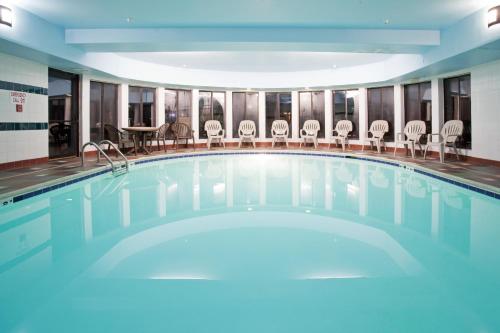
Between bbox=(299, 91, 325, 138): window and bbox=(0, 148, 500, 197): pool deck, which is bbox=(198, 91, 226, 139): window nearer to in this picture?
bbox=(299, 91, 325, 138): window

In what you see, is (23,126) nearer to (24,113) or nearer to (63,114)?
(24,113)

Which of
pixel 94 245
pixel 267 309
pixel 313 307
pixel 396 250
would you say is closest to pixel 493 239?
pixel 396 250

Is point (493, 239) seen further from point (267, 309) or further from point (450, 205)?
point (267, 309)

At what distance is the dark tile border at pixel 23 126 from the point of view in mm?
6567

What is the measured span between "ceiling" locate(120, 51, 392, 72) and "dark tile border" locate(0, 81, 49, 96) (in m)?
2.35

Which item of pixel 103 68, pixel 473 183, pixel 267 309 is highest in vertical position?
pixel 103 68

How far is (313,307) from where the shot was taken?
1855 millimetres

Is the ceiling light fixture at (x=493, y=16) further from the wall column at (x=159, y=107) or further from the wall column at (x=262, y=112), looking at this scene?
the wall column at (x=159, y=107)

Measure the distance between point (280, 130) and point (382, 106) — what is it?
3.19 metres

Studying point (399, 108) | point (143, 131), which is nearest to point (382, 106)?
point (399, 108)

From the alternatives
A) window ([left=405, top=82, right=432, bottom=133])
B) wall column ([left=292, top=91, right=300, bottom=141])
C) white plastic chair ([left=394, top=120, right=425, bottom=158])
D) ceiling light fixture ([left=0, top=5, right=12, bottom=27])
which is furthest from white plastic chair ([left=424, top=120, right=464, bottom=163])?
ceiling light fixture ([left=0, top=5, right=12, bottom=27])

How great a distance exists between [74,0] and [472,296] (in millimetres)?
5522

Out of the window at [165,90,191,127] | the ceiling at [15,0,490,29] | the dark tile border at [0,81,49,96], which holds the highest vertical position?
the ceiling at [15,0,490,29]

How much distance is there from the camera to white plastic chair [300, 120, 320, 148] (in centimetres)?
1200
